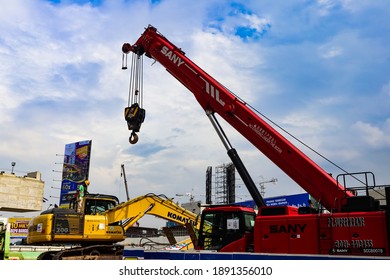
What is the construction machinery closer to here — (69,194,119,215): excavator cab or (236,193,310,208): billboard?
(69,194,119,215): excavator cab

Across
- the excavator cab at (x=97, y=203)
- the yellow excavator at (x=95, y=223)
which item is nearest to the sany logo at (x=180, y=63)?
the yellow excavator at (x=95, y=223)

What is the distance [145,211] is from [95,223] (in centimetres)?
230

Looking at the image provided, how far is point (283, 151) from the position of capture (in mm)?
12375

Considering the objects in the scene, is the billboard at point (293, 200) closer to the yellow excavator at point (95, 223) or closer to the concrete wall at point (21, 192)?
the yellow excavator at point (95, 223)

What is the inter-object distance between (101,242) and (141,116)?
6379mm

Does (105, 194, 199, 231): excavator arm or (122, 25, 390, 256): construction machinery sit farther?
(105, 194, 199, 231): excavator arm

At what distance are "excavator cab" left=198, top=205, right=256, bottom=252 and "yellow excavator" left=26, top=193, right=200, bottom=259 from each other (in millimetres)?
3932

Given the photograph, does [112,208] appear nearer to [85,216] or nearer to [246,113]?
[85,216]

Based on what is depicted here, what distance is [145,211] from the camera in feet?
63.3

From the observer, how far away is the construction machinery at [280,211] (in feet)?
31.8

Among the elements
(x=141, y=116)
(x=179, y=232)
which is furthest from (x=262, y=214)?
(x=179, y=232)

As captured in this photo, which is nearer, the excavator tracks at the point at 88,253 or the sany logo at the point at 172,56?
the sany logo at the point at 172,56

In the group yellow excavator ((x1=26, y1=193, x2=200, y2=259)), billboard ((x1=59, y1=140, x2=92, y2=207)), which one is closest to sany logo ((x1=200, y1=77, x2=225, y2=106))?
yellow excavator ((x1=26, y1=193, x2=200, y2=259))

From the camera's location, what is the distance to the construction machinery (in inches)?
382
